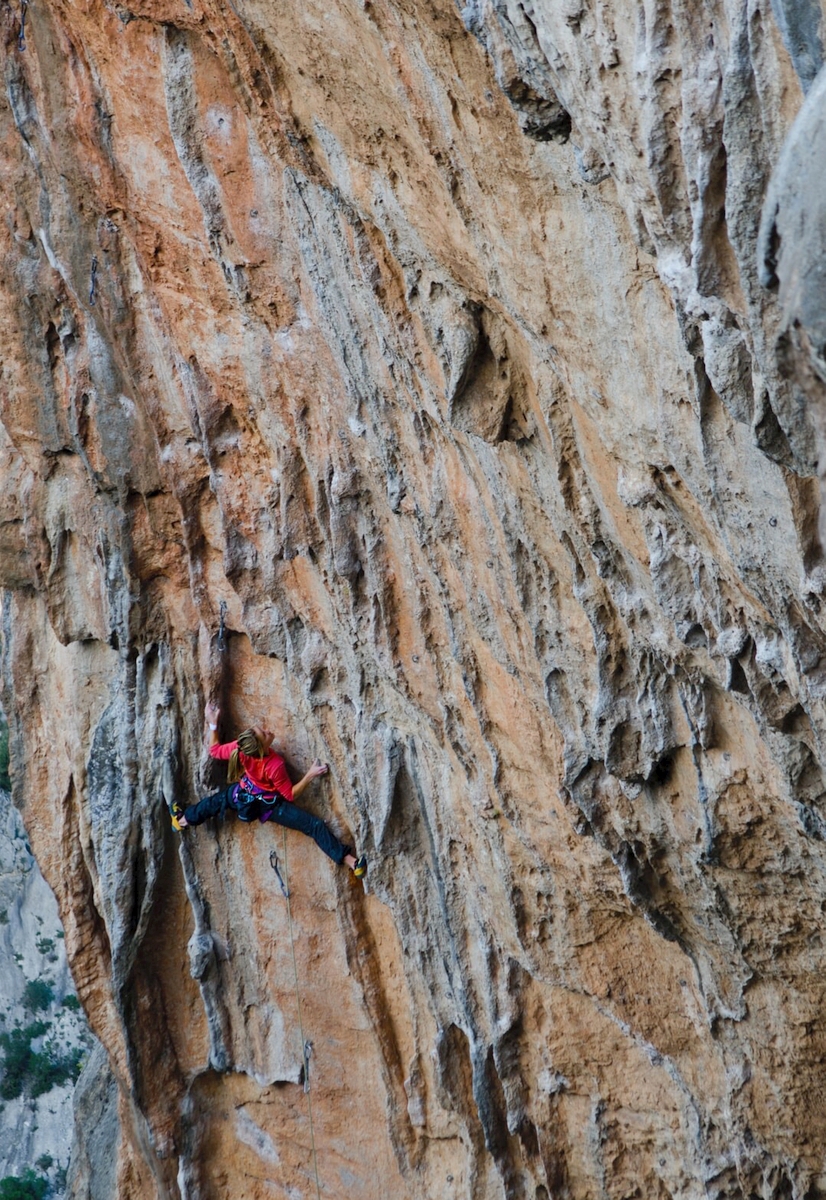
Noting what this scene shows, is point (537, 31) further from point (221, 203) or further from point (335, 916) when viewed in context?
point (335, 916)

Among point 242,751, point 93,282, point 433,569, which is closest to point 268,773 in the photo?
point 242,751

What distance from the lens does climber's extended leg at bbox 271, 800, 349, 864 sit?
26.7 feet

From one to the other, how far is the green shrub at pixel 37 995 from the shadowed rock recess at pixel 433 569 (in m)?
11.7

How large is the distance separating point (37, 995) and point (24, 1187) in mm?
3194

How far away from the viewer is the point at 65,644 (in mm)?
9203

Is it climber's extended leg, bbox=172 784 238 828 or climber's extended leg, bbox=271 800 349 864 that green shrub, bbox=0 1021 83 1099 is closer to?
climber's extended leg, bbox=172 784 238 828

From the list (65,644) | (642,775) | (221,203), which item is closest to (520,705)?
(642,775)

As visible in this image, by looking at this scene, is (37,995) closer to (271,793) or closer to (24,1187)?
(24,1187)

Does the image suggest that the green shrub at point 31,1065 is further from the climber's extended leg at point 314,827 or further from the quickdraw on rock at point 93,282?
the quickdraw on rock at point 93,282

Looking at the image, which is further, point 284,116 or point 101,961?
point 101,961

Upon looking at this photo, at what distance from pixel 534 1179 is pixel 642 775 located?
3.55 meters

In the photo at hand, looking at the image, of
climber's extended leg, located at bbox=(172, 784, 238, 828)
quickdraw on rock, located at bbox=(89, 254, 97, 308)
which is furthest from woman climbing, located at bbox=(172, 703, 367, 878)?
quickdraw on rock, located at bbox=(89, 254, 97, 308)

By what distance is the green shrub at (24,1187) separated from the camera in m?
19.4

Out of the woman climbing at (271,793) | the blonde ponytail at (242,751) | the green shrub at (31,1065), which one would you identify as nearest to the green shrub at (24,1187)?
the green shrub at (31,1065)
